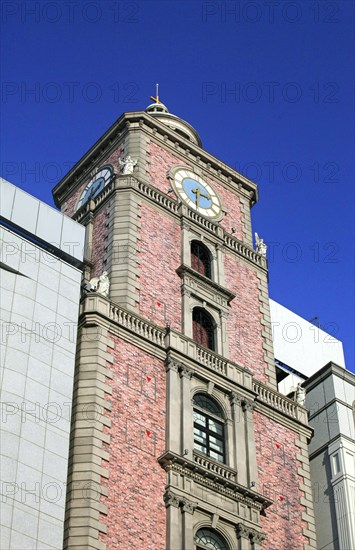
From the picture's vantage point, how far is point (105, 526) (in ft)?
145

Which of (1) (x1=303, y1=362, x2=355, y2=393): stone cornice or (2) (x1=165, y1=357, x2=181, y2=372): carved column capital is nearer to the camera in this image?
(2) (x1=165, y1=357, x2=181, y2=372): carved column capital

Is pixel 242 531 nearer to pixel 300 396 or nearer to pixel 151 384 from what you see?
pixel 151 384

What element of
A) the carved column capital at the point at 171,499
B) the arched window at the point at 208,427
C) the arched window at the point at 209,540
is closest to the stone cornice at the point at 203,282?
the arched window at the point at 208,427

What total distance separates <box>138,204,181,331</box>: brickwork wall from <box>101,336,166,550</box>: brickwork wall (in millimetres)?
4305

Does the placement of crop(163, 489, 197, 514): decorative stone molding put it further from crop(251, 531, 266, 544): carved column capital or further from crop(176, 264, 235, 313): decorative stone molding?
crop(176, 264, 235, 313): decorative stone molding

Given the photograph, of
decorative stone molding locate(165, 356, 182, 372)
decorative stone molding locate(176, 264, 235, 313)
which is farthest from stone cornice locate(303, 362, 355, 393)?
decorative stone molding locate(165, 356, 182, 372)

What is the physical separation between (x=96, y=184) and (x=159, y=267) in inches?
438

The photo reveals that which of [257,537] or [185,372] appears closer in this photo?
[257,537]

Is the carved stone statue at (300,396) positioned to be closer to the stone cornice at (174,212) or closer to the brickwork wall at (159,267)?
the brickwork wall at (159,267)

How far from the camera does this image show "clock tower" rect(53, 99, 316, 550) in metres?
46.7

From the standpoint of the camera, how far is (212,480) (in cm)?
4956

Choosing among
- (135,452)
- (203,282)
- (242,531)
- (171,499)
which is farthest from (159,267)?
(242,531)

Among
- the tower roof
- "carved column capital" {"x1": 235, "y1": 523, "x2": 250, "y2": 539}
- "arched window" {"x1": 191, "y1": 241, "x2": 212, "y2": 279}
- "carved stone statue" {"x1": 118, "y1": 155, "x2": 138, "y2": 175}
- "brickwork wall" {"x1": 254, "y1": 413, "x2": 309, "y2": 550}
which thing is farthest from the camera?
the tower roof

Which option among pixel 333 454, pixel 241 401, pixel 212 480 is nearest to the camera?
pixel 212 480
